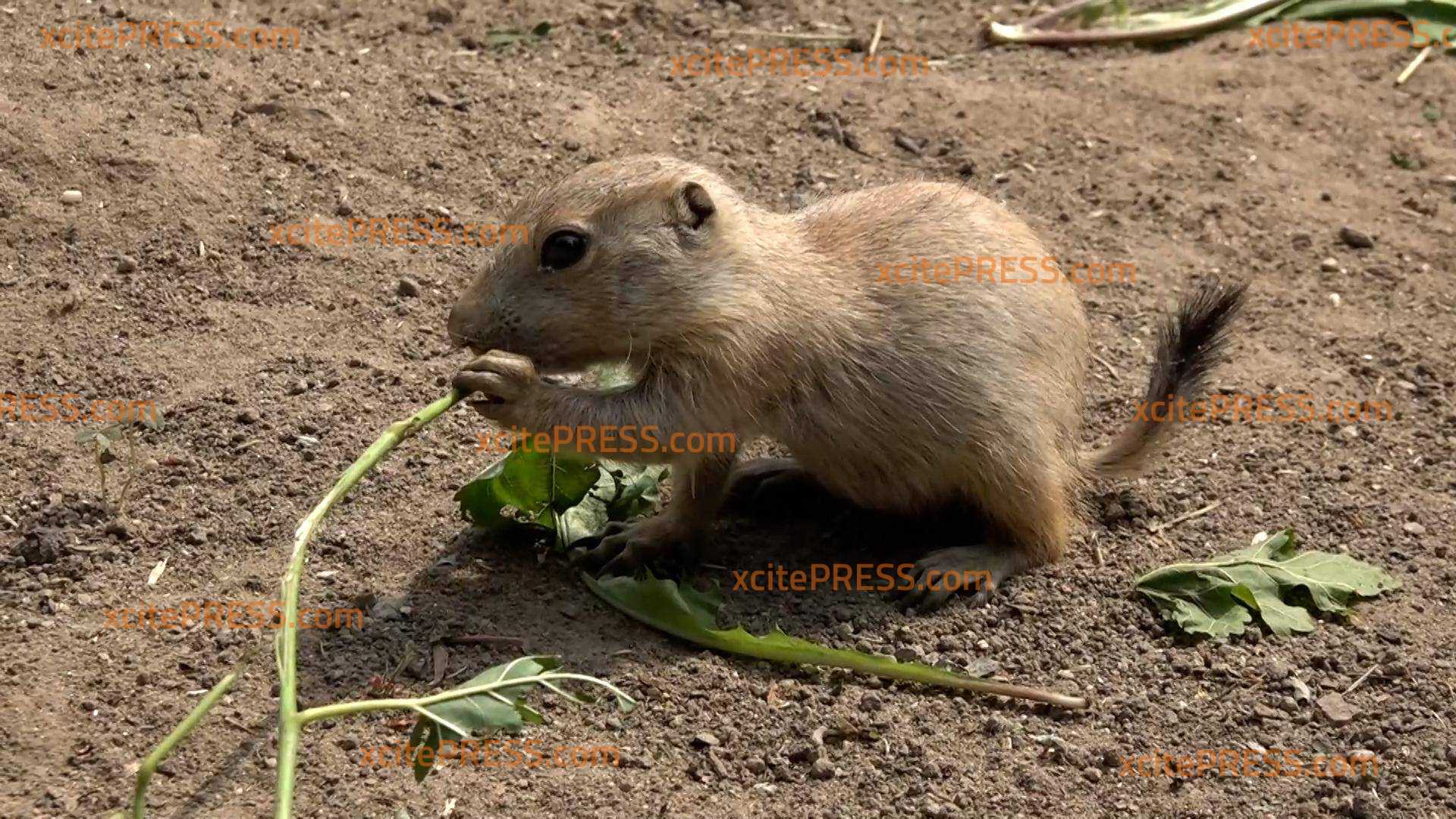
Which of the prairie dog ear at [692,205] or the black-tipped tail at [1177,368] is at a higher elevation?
→ the prairie dog ear at [692,205]

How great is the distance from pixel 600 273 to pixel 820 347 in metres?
0.81

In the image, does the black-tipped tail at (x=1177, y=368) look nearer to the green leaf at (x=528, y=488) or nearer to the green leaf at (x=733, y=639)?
the green leaf at (x=733, y=639)

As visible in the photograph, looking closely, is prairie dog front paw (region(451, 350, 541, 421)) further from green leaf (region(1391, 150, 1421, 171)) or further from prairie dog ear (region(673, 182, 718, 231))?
green leaf (region(1391, 150, 1421, 171))

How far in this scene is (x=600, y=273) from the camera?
4922 millimetres

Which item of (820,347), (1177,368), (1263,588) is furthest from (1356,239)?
(820,347)

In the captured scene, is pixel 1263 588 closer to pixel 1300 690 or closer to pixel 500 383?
pixel 1300 690

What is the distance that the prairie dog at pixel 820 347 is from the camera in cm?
492

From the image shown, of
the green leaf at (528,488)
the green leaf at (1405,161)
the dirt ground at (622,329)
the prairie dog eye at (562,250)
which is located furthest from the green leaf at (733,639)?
the green leaf at (1405,161)

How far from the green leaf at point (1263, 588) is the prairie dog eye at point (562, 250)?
226 centimetres

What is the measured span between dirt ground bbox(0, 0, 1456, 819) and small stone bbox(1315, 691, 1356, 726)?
0.08 feet

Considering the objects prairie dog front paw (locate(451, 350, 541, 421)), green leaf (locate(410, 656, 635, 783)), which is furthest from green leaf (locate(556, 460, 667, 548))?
green leaf (locate(410, 656, 635, 783))

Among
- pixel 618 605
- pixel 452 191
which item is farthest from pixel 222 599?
pixel 452 191

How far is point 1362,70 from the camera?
892 centimetres

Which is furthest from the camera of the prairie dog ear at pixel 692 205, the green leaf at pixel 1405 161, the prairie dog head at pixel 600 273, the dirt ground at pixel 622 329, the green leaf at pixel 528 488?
the green leaf at pixel 1405 161
